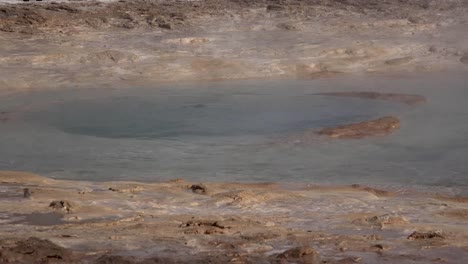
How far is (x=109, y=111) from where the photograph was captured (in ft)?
33.4

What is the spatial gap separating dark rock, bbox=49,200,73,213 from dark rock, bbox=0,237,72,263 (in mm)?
1073

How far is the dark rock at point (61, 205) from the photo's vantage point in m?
5.35

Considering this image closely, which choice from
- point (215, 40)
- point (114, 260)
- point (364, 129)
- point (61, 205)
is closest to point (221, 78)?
point (215, 40)

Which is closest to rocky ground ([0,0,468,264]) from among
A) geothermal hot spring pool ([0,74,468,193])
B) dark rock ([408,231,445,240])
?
dark rock ([408,231,445,240])

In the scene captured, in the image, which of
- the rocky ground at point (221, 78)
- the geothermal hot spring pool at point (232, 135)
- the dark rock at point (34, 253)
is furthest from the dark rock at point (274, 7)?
the dark rock at point (34, 253)

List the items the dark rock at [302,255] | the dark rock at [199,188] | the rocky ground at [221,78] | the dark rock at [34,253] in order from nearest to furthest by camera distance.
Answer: the dark rock at [34,253]
the dark rock at [302,255]
the rocky ground at [221,78]
the dark rock at [199,188]

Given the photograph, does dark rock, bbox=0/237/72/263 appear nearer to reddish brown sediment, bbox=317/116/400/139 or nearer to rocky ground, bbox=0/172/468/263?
rocky ground, bbox=0/172/468/263

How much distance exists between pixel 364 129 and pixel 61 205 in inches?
170

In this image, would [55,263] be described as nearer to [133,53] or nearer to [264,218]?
[264,218]

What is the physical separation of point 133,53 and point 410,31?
4.58m

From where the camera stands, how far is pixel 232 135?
8906 mm

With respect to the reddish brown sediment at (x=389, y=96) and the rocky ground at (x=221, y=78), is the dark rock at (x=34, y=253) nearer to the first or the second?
the rocky ground at (x=221, y=78)

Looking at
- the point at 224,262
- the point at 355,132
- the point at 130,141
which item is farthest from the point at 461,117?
the point at 224,262

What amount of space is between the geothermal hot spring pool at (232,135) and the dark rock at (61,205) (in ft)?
5.73
